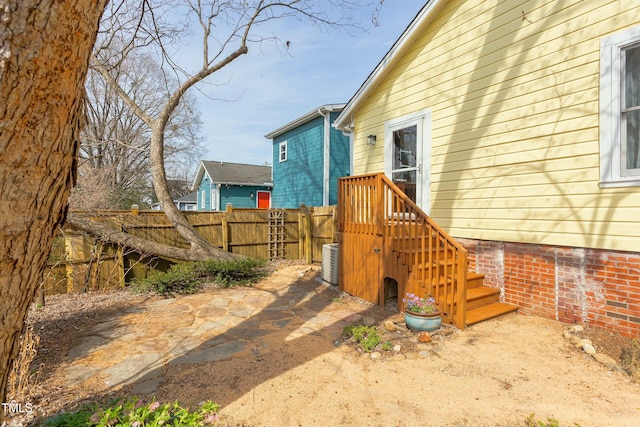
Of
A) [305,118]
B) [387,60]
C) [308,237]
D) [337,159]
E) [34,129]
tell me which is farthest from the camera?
[305,118]

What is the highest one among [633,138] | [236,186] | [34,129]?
[236,186]

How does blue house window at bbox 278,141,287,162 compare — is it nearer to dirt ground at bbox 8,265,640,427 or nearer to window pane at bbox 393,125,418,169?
window pane at bbox 393,125,418,169

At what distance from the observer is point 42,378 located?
2.80 m

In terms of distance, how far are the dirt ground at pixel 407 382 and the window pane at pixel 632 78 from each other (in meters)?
2.55

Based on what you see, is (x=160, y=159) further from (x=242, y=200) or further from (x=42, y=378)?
(x=242, y=200)

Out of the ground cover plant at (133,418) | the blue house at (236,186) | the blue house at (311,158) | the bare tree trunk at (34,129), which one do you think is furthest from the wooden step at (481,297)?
the blue house at (236,186)

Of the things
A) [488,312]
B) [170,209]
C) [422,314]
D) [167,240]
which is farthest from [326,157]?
[422,314]

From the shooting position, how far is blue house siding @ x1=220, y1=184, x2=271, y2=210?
1808 cm

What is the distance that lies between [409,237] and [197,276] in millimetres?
4378

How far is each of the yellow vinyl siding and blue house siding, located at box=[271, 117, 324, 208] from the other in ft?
23.0

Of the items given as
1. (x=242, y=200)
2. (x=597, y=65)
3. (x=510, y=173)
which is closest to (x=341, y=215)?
(x=510, y=173)

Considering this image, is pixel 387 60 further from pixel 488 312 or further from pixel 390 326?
pixel 390 326

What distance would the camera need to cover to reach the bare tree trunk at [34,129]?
1032 mm

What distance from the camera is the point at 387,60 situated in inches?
248
